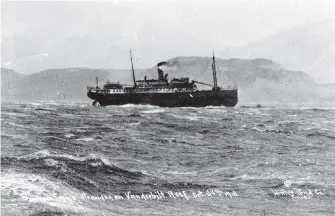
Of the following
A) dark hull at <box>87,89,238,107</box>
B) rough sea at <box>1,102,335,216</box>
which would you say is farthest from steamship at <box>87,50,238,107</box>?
rough sea at <box>1,102,335,216</box>

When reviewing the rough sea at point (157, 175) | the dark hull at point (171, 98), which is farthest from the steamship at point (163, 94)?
the rough sea at point (157, 175)

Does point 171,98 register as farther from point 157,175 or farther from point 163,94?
point 157,175

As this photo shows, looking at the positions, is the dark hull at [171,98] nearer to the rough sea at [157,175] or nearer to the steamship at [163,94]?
the steamship at [163,94]

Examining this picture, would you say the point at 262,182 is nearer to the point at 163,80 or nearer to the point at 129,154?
the point at 129,154

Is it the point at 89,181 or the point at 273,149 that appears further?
the point at 273,149

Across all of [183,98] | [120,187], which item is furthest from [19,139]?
[183,98]

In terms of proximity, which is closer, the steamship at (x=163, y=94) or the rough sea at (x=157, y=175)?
the rough sea at (x=157, y=175)

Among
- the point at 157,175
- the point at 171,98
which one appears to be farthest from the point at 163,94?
the point at 157,175

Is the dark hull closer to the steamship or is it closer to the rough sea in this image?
the steamship
